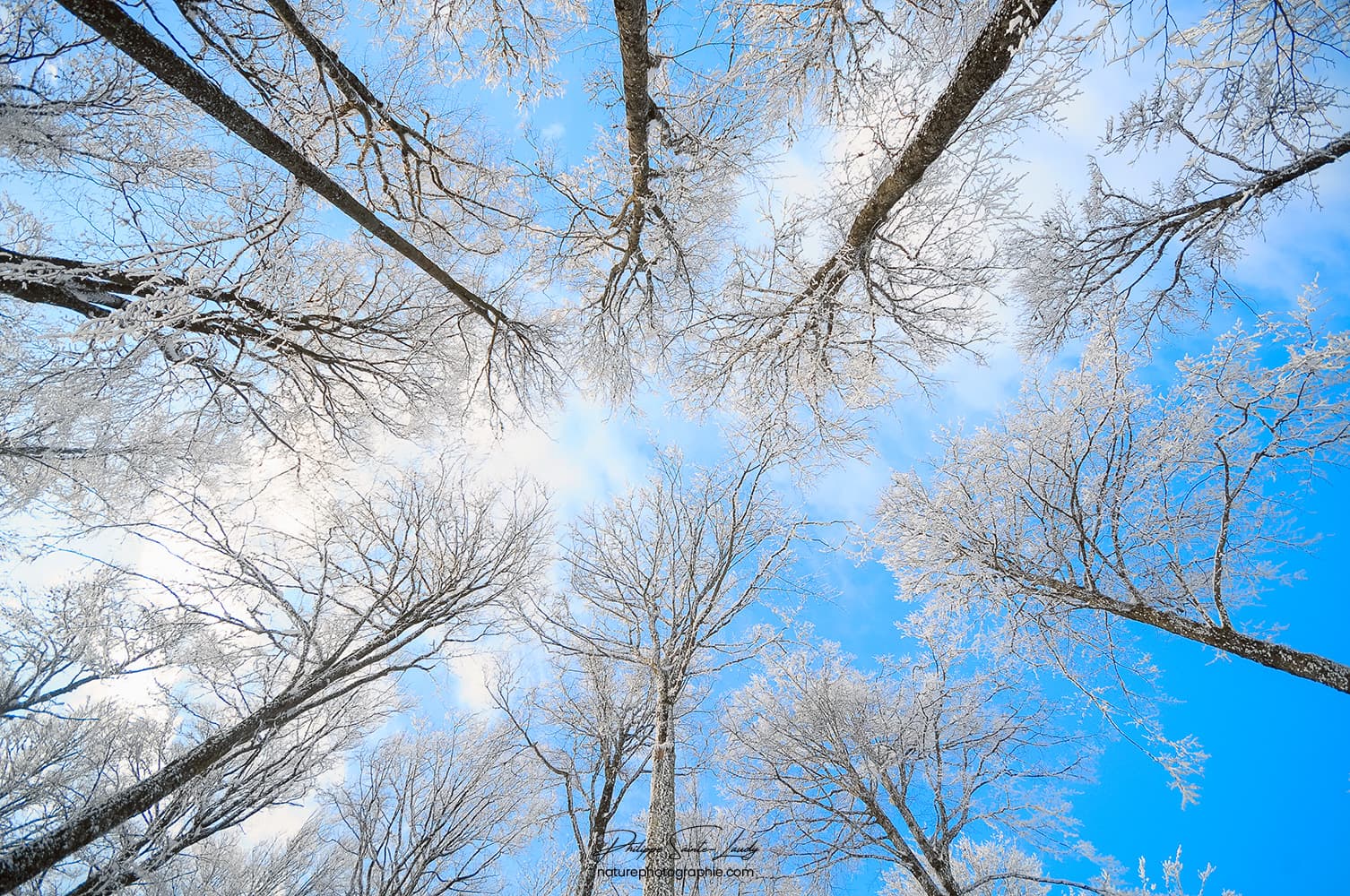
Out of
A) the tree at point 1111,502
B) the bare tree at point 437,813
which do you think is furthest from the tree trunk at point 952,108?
the bare tree at point 437,813

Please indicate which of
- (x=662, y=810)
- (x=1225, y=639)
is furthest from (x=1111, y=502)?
(x=662, y=810)

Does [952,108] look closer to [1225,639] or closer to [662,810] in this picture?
[1225,639]

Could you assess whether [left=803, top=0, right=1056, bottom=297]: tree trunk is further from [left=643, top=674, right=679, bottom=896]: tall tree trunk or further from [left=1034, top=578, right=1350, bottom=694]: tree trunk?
[left=643, top=674, right=679, bottom=896]: tall tree trunk

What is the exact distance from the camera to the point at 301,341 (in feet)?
17.8

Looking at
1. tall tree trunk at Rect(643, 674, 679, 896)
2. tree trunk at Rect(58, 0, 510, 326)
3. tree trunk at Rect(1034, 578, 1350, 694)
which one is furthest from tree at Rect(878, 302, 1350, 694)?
tree trunk at Rect(58, 0, 510, 326)

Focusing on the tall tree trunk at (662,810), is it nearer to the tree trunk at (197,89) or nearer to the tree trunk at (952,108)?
the tree trunk at (952,108)

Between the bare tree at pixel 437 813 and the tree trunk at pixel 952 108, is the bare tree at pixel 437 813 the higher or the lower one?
the lower one

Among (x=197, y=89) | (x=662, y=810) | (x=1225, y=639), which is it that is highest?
(x=197, y=89)

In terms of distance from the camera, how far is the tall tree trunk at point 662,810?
186 inches

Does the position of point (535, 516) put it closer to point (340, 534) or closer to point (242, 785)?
point (340, 534)

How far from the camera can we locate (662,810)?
526cm

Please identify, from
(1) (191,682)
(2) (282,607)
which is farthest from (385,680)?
(2) (282,607)

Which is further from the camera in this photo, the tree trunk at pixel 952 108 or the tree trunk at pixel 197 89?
the tree trunk at pixel 952 108

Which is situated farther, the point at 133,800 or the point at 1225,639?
the point at 1225,639
